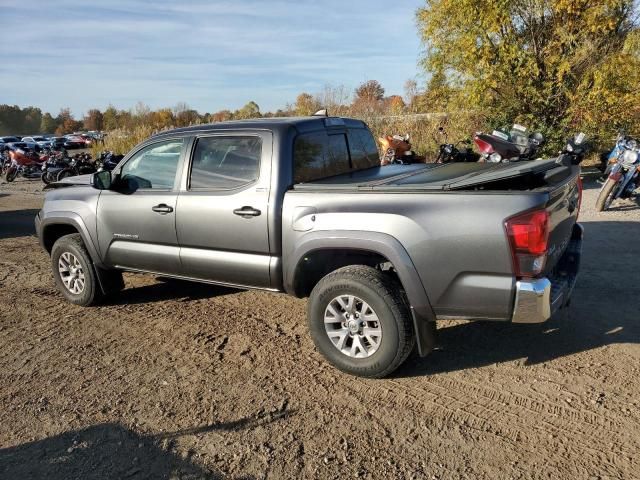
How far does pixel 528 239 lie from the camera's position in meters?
3.15

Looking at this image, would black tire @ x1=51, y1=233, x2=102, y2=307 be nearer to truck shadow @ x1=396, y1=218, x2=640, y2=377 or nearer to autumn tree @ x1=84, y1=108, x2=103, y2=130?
truck shadow @ x1=396, y1=218, x2=640, y2=377

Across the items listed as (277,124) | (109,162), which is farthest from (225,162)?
(109,162)

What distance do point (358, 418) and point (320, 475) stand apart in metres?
0.58

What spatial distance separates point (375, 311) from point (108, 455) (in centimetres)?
188

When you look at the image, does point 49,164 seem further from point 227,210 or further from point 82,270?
point 227,210

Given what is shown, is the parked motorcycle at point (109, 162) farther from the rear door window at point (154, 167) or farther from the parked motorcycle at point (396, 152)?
the rear door window at point (154, 167)

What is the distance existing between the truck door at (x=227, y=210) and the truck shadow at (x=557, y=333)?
151cm

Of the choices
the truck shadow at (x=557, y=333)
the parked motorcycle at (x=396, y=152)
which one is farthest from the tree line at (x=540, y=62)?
the truck shadow at (x=557, y=333)

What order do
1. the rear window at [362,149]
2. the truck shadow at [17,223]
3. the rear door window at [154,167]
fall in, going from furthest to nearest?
the truck shadow at [17,223], the rear window at [362,149], the rear door window at [154,167]

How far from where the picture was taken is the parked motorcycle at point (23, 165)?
1945 cm

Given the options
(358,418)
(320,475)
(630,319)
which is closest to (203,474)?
(320,475)

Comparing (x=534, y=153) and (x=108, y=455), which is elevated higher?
(x=534, y=153)

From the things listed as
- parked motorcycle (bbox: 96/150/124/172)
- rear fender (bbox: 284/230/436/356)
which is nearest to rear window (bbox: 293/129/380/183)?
rear fender (bbox: 284/230/436/356)

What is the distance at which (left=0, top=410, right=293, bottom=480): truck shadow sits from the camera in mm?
2936
